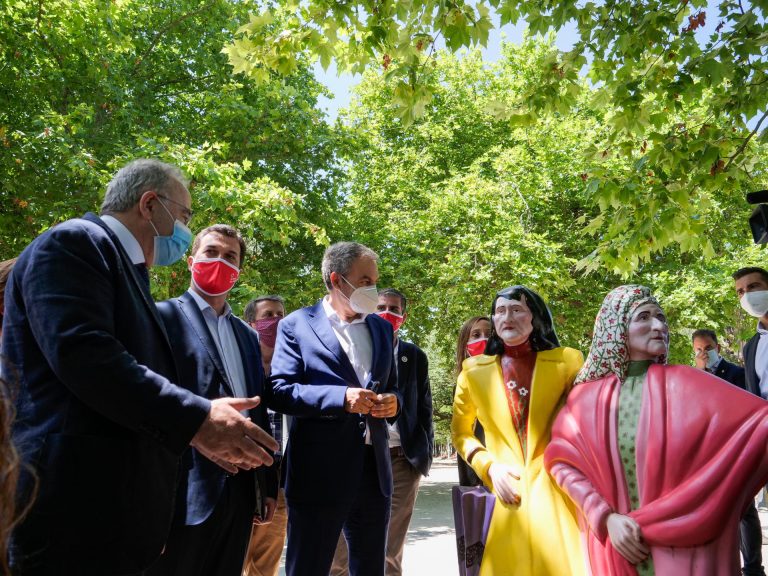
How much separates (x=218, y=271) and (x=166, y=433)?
1908 millimetres

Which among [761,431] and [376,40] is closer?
Result: [761,431]

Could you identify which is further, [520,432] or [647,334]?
[520,432]

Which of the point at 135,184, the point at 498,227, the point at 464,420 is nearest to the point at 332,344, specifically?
the point at 464,420

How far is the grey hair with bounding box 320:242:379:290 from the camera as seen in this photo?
4.29 metres

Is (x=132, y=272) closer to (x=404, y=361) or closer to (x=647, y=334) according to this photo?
(x=647, y=334)

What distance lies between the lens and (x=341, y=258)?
171 inches

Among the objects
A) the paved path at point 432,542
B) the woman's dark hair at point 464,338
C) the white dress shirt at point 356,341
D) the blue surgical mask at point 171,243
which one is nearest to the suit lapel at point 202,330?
the blue surgical mask at point 171,243

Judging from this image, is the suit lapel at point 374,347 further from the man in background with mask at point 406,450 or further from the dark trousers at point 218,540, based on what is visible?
the man in background with mask at point 406,450

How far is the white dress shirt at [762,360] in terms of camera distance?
5.86 meters

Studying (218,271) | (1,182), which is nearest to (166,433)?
(218,271)

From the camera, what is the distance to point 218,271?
13.1 feet

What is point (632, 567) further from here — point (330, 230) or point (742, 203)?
point (742, 203)

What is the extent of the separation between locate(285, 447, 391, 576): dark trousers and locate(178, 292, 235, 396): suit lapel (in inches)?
30.4

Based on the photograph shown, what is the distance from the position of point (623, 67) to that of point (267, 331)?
143 inches
